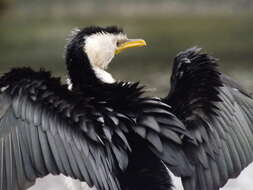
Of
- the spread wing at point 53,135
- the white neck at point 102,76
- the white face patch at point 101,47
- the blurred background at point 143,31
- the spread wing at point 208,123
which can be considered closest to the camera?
the spread wing at point 53,135

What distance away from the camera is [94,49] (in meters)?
5.62

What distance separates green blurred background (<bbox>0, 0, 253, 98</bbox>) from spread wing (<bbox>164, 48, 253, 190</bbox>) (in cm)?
854

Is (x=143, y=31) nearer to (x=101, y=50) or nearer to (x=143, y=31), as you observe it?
(x=143, y=31)

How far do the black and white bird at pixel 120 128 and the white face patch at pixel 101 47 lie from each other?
35 millimetres

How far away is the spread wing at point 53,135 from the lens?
4.83 meters

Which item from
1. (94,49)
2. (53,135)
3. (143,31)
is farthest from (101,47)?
(143,31)

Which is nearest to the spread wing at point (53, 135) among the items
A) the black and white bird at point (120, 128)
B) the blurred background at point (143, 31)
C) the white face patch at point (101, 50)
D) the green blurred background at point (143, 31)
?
the black and white bird at point (120, 128)

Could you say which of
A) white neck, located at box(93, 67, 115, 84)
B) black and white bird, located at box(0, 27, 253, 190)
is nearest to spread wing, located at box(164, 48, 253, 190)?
black and white bird, located at box(0, 27, 253, 190)

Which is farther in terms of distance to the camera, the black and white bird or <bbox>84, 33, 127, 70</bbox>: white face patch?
<bbox>84, 33, 127, 70</bbox>: white face patch

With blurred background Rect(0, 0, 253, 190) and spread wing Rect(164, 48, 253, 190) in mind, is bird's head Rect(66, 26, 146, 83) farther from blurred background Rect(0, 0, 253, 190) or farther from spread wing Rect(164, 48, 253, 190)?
blurred background Rect(0, 0, 253, 190)

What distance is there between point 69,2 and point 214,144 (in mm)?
29960

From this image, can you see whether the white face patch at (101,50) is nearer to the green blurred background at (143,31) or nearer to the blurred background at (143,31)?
the blurred background at (143,31)

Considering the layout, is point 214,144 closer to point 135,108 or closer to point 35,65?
point 135,108

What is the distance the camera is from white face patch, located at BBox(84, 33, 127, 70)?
558 cm
